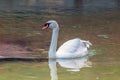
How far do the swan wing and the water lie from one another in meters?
0.23

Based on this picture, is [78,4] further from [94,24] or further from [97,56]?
[97,56]

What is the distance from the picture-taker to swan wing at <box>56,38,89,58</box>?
38.2 feet

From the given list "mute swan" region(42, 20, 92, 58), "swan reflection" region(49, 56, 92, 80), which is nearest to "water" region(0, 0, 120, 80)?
"swan reflection" region(49, 56, 92, 80)

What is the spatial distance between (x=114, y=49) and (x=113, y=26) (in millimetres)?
4676

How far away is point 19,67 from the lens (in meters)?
10.7

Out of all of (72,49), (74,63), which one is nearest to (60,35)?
(72,49)

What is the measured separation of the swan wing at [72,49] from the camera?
38.2ft

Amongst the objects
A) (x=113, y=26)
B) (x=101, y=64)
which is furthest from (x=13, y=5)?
(x=101, y=64)

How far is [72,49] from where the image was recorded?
11.8 m

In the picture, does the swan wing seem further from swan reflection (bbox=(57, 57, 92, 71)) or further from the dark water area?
the dark water area

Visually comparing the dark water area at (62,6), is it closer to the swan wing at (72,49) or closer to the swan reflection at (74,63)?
the swan wing at (72,49)

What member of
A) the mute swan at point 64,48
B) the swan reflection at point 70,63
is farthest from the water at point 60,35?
the mute swan at point 64,48

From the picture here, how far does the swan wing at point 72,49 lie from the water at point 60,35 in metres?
0.23

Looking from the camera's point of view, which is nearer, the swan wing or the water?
the water
